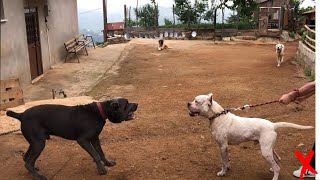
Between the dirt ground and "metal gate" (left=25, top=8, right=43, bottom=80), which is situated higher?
"metal gate" (left=25, top=8, right=43, bottom=80)

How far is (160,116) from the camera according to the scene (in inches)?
317

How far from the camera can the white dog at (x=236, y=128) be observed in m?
4.58

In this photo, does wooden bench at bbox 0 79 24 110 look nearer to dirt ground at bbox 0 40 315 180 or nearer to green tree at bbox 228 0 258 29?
dirt ground at bbox 0 40 315 180

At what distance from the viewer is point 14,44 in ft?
35.8

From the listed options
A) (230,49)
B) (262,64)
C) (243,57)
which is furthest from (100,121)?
(230,49)

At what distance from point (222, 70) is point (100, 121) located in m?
9.52

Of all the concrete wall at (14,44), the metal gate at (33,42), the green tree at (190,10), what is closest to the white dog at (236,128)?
the concrete wall at (14,44)

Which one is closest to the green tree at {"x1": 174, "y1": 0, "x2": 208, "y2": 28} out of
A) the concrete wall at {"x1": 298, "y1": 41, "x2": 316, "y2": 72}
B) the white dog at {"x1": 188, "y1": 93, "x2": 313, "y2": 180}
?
the concrete wall at {"x1": 298, "y1": 41, "x2": 316, "y2": 72}

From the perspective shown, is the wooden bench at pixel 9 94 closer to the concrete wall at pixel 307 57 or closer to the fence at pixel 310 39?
the concrete wall at pixel 307 57

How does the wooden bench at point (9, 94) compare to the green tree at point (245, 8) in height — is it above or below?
below

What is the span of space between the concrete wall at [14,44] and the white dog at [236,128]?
23.6ft

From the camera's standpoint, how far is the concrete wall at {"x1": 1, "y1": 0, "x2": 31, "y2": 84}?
10.2 meters

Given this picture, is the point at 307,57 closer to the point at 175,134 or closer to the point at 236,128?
the point at 175,134
